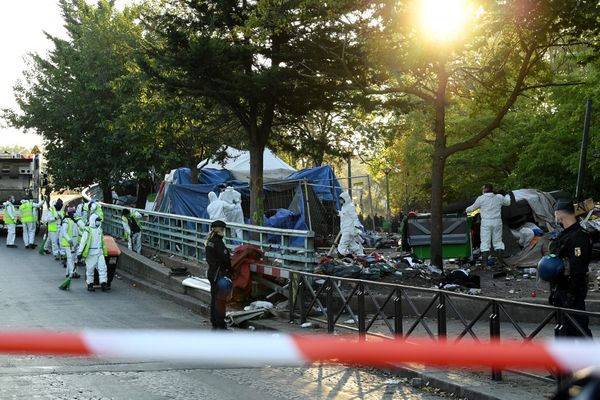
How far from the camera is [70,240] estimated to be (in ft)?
62.6

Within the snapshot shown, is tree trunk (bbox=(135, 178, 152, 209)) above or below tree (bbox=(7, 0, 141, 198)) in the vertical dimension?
below

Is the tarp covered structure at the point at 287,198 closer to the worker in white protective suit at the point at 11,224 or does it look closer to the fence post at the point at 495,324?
the worker in white protective suit at the point at 11,224

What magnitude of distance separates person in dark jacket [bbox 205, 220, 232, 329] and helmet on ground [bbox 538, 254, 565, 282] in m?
5.65

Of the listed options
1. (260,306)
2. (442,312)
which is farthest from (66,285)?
(442,312)

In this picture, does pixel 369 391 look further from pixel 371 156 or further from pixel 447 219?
pixel 371 156

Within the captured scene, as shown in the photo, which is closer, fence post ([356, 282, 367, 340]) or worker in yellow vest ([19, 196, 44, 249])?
fence post ([356, 282, 367, 340])

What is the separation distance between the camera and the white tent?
1129 inches

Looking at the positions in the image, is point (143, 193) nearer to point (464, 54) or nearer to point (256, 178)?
point (256, 178)

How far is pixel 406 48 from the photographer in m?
15.3

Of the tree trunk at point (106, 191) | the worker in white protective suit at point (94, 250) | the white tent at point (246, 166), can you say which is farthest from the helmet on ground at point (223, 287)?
the tree trunk at point (106, 191)

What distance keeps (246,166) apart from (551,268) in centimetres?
2311

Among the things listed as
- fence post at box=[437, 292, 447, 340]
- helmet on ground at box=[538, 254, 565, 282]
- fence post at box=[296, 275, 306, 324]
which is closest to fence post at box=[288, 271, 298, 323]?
fence post at box=[296, 275, 306, 324]

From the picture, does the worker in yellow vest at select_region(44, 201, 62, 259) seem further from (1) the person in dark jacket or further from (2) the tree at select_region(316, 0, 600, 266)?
(1) the person in dark jacket

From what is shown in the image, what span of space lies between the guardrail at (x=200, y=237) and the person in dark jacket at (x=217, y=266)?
A: 5.23ft
